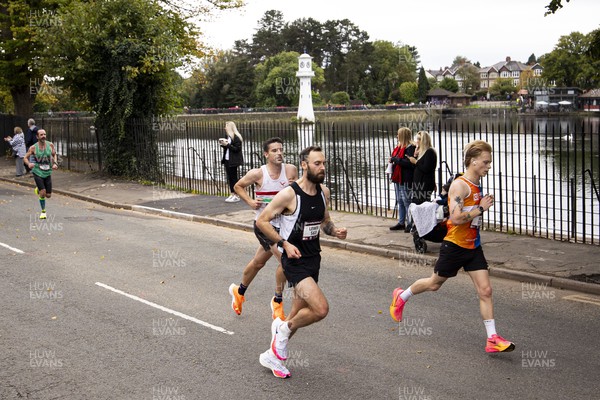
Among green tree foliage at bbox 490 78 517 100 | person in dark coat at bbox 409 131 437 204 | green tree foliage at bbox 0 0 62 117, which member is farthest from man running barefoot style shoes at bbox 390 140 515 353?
green tree foliage at bbox 490 78 517 100

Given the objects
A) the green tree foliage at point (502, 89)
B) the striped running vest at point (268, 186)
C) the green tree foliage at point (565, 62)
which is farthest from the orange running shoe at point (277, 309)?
the green tree foliage at point (502, 89)

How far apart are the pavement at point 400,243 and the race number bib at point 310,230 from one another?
4.45m

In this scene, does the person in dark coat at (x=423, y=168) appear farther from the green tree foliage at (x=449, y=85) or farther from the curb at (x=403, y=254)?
the green tree foliage at (x=449, y=85)

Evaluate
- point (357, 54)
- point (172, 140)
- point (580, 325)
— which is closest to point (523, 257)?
point (580, 325)

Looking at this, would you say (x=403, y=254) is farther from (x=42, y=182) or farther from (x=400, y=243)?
(x=42, y=182)

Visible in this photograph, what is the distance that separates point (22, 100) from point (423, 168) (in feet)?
88.9

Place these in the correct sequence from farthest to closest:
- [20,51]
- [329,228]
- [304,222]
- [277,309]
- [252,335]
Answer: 1. [20,51]
2. [277,309]
3. [252,335]
4. [329,228]
5. [304,222]

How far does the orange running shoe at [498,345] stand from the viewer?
6.81 meters

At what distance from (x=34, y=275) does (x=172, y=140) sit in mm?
13474

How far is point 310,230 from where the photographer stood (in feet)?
21.2

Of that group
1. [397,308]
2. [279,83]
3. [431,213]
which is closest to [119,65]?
[431,213]

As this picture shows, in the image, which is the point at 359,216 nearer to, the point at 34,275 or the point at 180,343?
the point at 34,275

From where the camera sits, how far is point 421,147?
11938mm

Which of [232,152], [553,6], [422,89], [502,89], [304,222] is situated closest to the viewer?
[304,222]
